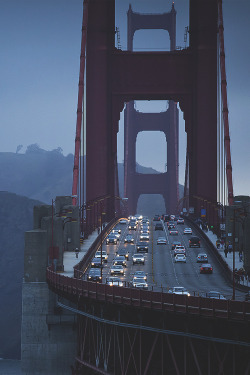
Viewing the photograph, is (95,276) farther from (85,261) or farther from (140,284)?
(85,261)

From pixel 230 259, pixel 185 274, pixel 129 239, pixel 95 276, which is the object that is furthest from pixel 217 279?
pixel 129 239

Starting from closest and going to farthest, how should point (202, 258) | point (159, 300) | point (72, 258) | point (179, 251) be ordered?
point (159, 300), point (72, 258), point (202, 258), point (179, 251)

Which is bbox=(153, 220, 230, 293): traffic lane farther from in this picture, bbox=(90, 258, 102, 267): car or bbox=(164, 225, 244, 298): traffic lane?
bbox=(90, 258, 102, 267): car

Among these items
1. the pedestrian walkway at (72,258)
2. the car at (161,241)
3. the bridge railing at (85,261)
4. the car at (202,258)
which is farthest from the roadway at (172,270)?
the pedestrian walkway at (72,258)

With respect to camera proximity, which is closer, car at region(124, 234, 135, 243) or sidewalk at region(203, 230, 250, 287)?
sidewalk at region(203, 230, 250, 287)

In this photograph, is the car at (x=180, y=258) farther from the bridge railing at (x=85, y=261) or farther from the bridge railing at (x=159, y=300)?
the bridge railing at (x=159, y=300)

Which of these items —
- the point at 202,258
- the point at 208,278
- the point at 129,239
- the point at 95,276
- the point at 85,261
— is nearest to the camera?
the point at 95,276

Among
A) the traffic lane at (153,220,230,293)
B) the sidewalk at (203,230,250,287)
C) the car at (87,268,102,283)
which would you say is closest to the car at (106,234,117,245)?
the traffic lane at (153,220,230,293)
